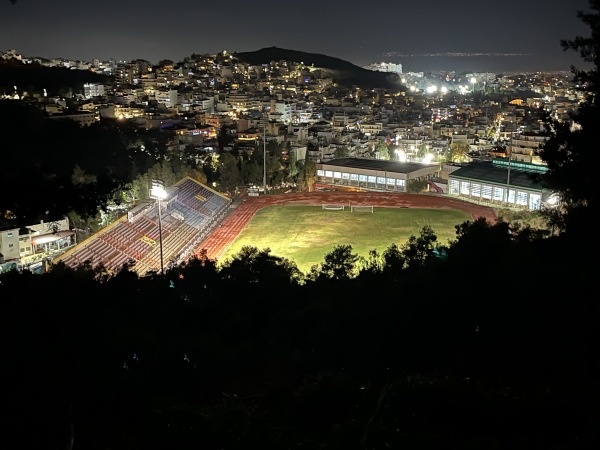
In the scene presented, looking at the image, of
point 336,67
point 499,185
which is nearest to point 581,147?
point 499,185

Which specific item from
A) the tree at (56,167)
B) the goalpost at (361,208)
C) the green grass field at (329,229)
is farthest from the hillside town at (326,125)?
the goalpost at (361,208)

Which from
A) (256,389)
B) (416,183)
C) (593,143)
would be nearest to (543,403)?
(256,389)

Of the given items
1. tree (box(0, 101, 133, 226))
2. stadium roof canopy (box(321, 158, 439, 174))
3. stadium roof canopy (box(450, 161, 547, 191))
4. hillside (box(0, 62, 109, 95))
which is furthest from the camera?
hillside (box(0, 62, 109, 95))

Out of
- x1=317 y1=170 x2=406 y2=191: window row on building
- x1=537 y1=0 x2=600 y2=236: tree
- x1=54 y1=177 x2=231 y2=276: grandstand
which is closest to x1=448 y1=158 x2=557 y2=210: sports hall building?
x1=317 y1=170 x2=406 y2=191: window row on building

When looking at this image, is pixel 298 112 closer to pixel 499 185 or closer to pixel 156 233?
pixel 499 185

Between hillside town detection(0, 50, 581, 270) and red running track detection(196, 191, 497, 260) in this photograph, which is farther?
hillside town detection(0, 50, 581, 270)

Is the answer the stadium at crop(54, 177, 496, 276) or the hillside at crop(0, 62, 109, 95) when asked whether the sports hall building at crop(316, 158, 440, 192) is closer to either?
the stadium at crop(54, 177, 496, 276)
